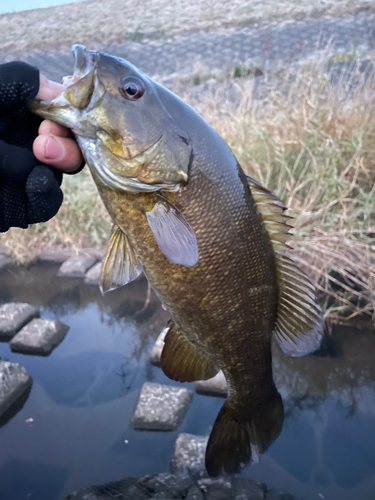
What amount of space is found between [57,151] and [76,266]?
3039 millimetres

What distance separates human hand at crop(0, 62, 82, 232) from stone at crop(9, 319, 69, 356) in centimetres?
186

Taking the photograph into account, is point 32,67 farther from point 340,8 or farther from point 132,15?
point 340,8

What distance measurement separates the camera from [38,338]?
9.43ft

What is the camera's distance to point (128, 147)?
0.92 m

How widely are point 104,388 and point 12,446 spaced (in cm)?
64

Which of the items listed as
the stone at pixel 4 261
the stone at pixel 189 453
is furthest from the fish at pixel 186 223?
the stone at pixel 4 261

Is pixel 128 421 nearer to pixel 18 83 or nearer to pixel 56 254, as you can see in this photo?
pixel 18 83

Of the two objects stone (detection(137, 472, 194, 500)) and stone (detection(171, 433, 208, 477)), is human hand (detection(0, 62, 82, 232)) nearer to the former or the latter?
stone (detection(137, 472, 194, 500))

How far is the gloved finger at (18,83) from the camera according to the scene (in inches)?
39.3

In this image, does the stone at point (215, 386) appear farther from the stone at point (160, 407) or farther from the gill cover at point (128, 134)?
the gill cover at point (128, 134)

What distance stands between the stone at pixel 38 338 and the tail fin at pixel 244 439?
2043 mm

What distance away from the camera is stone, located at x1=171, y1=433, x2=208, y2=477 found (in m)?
1.90

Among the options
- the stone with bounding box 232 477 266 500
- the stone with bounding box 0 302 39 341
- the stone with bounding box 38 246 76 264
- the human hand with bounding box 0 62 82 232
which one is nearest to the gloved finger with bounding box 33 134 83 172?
the human hand with bounding box 0 62 82 232

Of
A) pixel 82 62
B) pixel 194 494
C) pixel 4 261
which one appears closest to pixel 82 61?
pixel 82 62
